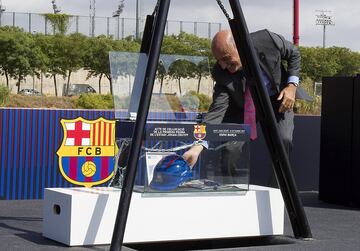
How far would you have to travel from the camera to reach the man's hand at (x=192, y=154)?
7.67 metres

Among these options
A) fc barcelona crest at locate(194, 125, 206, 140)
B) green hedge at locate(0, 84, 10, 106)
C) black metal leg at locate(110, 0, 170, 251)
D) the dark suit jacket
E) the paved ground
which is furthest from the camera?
green hedge at locate(0, 84, 10, 106)

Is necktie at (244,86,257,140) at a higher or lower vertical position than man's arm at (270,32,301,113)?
lower

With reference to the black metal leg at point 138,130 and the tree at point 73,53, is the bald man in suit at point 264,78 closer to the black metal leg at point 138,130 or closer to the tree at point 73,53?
the black metal leg at point 138,130

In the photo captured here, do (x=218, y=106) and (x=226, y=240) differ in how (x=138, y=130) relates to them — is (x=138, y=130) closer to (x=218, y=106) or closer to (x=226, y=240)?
(x=218, y=106)

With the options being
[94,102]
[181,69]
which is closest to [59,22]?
[94,102]

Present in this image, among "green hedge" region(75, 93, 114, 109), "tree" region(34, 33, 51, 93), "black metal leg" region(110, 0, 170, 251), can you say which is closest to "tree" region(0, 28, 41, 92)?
"tree" region(34, 33, 51, 93)

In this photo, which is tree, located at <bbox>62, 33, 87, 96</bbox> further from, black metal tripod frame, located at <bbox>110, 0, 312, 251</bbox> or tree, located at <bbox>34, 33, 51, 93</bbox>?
black metal tripod frame, located at <bbox>110, 0, 312, 251</bbox>

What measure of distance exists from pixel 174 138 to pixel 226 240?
1392 millimetres

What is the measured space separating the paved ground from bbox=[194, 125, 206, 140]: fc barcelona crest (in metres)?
1.02

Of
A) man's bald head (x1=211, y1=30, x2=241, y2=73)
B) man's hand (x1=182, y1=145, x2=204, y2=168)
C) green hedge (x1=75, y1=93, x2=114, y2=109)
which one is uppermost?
man's bald head (x1=211, y1=30, x2=241, y2=73)

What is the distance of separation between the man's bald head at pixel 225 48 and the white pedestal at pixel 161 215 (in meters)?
1.24

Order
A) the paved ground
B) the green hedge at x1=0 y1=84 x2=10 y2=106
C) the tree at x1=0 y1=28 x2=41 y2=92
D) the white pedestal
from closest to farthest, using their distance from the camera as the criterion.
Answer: the white pedestal < the paved ground < the green hedge at x1=0 y1=84 x2=10 y2=106 < the tree at x1=0 y1=28 x2=41 y2=92

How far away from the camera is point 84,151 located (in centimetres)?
1127

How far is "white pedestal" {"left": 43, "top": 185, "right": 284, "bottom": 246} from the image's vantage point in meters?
7.19
